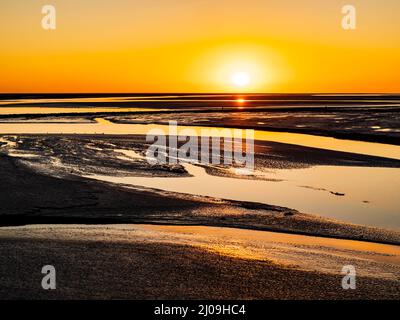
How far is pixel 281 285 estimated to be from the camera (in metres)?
8.40

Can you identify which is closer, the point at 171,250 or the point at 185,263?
the point at 185,263

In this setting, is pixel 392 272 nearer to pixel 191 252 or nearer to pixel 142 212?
pixel 191 252

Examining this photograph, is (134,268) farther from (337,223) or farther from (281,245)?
(337,223)

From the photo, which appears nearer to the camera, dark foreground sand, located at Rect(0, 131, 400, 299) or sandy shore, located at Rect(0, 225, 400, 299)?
sandy shore, located at Rect(0, 225, 400, 299)

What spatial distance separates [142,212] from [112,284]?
16.9 feet

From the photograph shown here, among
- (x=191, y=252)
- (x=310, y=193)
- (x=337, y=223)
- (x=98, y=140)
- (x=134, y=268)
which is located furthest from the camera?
(x=98, y=140)

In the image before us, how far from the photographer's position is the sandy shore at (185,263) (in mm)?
8078

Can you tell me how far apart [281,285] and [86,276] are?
2.85m

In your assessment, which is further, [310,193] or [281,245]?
[310,193]

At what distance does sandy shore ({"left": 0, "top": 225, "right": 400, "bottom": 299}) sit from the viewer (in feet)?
26.5

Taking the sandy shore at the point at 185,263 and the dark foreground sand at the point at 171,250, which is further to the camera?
the dark foreground sand at the point at 171,250

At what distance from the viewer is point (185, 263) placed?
9.40m
